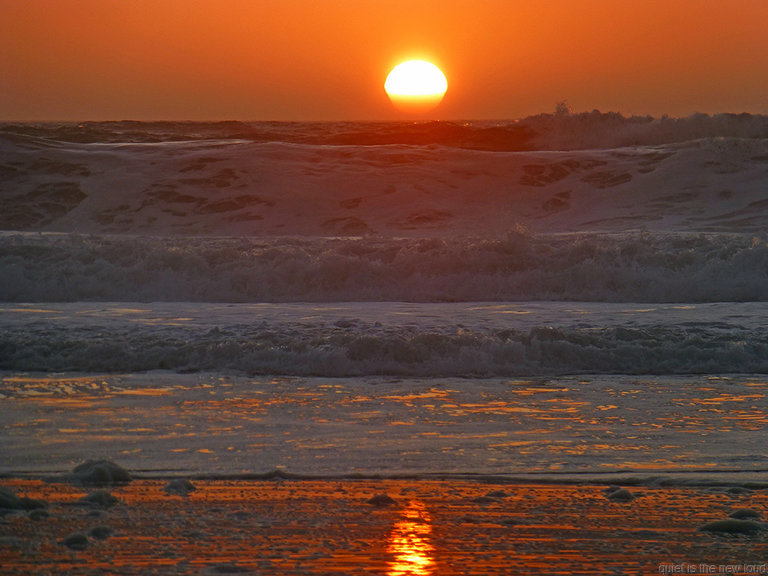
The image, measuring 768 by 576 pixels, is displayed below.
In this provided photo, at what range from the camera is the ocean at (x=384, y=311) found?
4324 millimetres

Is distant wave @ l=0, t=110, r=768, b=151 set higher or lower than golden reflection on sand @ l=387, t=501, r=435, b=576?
higher

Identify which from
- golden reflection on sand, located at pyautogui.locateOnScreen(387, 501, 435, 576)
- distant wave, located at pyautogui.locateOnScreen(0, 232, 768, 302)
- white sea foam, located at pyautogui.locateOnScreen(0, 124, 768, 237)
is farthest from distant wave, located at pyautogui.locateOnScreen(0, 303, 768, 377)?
white sea foam, located at pyautogui.locateOnScreen(0, 124, 768, 237)

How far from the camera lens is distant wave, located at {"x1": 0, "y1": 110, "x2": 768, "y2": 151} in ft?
82.6

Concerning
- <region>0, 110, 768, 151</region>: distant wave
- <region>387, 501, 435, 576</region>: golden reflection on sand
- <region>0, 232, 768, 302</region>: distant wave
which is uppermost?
<region>0, 110, 768, 151</region>: distant wave

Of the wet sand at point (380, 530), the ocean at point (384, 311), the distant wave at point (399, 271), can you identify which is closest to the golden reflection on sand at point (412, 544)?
the wet sand at point (380, 530)

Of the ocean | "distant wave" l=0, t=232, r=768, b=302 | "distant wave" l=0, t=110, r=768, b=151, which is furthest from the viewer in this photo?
"distant wave" l=0, t=110, r=768, b=151

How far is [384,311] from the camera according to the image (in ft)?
30.6

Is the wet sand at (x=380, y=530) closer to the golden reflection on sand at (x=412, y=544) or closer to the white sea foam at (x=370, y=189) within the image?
the golden reflection on sand at (x=412, y=544)

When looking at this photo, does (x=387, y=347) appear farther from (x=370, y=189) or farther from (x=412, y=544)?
(x=370, y=189)

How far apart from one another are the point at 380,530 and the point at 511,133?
24.9 m

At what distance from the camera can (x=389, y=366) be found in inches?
255

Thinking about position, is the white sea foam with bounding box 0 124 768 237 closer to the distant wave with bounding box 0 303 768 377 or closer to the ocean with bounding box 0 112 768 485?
the ocean with bounding box 0 112 768 485

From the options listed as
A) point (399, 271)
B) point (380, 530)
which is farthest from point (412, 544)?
point (399, 271)

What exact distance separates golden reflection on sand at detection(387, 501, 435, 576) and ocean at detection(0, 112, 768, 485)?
591 mm
